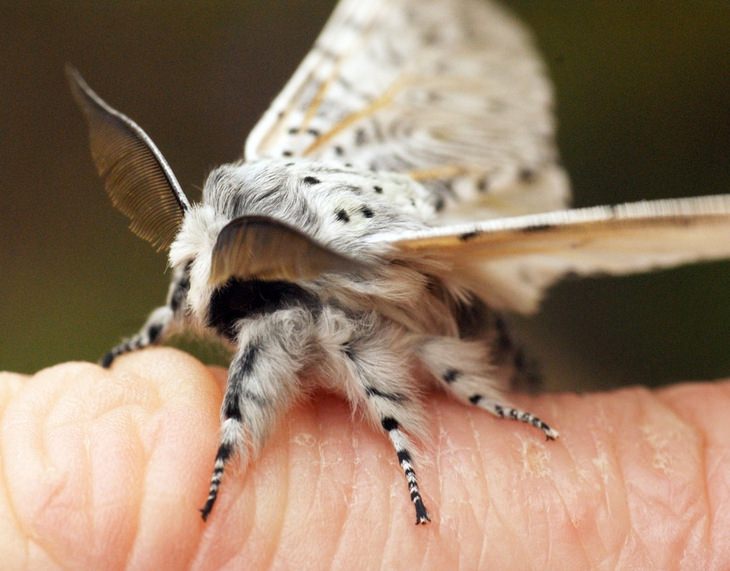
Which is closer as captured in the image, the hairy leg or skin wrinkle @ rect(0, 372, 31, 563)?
skin wrinkle @ rect(0, 372, 31, 563)

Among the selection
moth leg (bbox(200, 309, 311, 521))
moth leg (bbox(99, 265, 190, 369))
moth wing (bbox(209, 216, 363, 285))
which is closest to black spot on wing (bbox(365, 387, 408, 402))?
moth leg (bbox(200, 309, 311, 521))

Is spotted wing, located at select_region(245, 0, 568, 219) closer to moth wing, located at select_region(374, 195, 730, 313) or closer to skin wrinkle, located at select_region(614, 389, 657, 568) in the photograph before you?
moth wing, located at select_region(374, 195, 730, 313)

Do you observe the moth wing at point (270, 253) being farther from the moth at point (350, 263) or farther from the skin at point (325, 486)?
the skin at point (325, 486)

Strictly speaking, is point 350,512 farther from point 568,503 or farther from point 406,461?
point 568,503

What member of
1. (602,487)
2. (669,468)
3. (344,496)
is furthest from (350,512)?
(669,468)

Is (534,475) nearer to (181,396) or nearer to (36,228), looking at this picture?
(181,396)

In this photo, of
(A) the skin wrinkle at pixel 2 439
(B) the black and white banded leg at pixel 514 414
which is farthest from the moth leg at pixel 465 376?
(A) the skin wrinkle at pixel 2 439

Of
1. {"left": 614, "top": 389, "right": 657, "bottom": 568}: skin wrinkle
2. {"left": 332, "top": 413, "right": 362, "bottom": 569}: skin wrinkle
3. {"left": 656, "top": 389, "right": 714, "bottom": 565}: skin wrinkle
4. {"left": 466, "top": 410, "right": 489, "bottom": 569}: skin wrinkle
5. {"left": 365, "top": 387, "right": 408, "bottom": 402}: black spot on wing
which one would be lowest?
{"left": 656, "top": 389, "right": 714, "bottom": 565}: skin wrinkle
